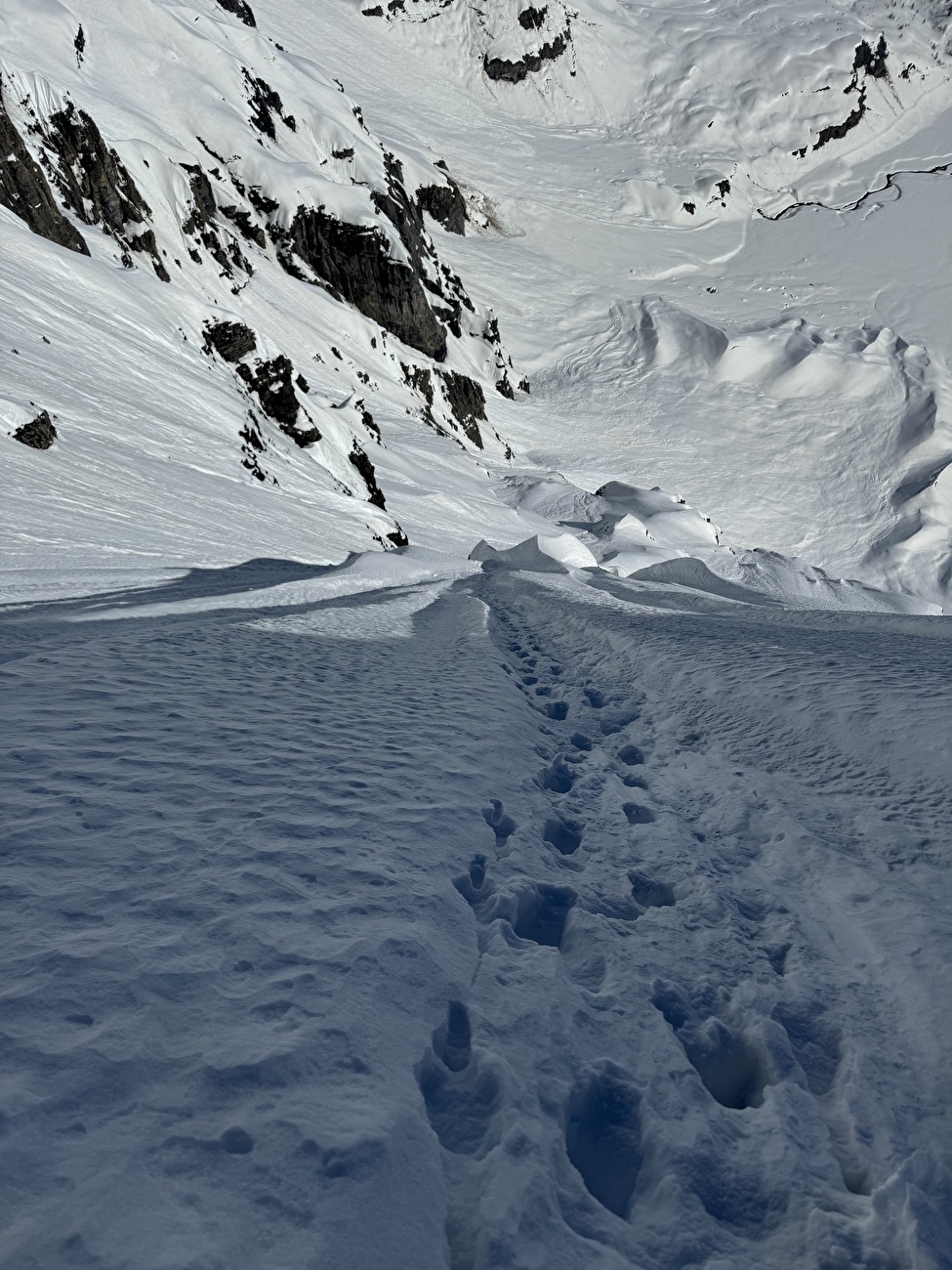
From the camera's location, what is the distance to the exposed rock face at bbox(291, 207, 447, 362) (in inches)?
1620

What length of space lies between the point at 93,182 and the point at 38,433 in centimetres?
1594

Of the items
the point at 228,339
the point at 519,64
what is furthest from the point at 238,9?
the point at 228,339

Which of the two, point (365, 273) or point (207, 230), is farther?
point (365, 273)

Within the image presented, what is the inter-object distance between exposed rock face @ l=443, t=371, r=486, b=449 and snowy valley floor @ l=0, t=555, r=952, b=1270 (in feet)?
128

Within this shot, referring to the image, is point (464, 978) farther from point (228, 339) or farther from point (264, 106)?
point (264, 106)

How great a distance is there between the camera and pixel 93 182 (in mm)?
23188

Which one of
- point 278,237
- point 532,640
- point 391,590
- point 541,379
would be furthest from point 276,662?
point 541,379

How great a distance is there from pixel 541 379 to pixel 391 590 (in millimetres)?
48024

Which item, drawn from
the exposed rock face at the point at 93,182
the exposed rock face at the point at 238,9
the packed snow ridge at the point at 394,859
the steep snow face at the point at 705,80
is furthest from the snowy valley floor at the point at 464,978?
the steep snow face at the point at 705,80

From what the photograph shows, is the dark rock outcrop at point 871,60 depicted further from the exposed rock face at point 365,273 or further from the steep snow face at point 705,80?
the exposed rock face at point 365,273

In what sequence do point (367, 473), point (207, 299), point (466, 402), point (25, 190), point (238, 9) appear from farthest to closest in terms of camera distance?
point (238, 9)
point (466, 402)
point (207, 299)
point (367, 473)
point (25, 190)

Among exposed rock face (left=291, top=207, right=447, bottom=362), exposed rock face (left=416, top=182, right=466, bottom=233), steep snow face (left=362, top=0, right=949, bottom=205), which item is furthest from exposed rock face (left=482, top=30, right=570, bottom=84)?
exposed rock face (left=291, top=207, right=447, bottom=362)

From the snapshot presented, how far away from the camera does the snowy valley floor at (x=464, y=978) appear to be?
225 cm

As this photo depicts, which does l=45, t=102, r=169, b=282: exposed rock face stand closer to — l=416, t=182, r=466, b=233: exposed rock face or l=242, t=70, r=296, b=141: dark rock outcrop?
l=242, t=70, r=296, b=141: dark rock outcrop
